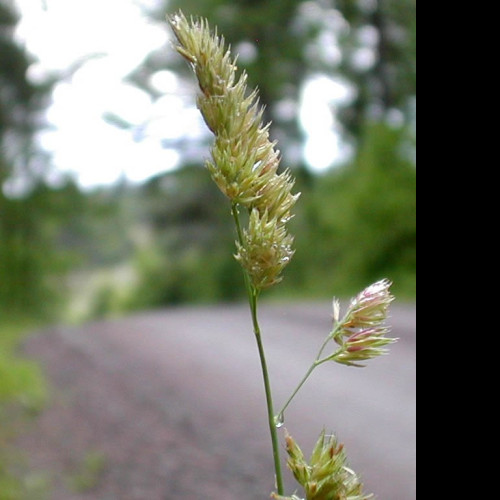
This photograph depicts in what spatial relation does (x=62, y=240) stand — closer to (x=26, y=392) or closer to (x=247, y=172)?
(x=26, y=392)

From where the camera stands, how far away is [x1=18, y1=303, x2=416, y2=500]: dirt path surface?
53.2 inches

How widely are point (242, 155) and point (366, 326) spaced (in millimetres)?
100

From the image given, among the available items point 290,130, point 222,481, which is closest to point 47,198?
point 290,130

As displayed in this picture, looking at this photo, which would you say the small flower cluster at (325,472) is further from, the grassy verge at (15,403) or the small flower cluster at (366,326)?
the grassy verge at (15,403)

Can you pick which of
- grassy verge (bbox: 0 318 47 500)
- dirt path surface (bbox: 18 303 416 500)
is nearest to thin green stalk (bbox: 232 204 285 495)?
dirt path surface (bbox: 18 303 416 500)

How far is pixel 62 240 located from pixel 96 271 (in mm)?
441

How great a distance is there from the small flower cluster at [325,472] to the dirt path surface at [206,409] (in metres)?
0.27

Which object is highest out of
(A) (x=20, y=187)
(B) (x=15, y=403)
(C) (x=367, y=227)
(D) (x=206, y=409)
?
(A) (x=20, y=187)

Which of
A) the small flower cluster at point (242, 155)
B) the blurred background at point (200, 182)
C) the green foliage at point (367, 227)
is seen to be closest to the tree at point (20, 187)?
the blurred background at point (200, 182)

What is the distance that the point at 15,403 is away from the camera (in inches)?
126

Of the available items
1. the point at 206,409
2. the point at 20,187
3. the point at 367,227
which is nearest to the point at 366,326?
the point at 367,227

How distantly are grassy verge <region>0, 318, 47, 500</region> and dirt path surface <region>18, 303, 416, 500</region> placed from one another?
0.22 feet

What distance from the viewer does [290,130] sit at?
2.26 metres

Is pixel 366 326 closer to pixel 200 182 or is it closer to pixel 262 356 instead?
pixel 262 356
